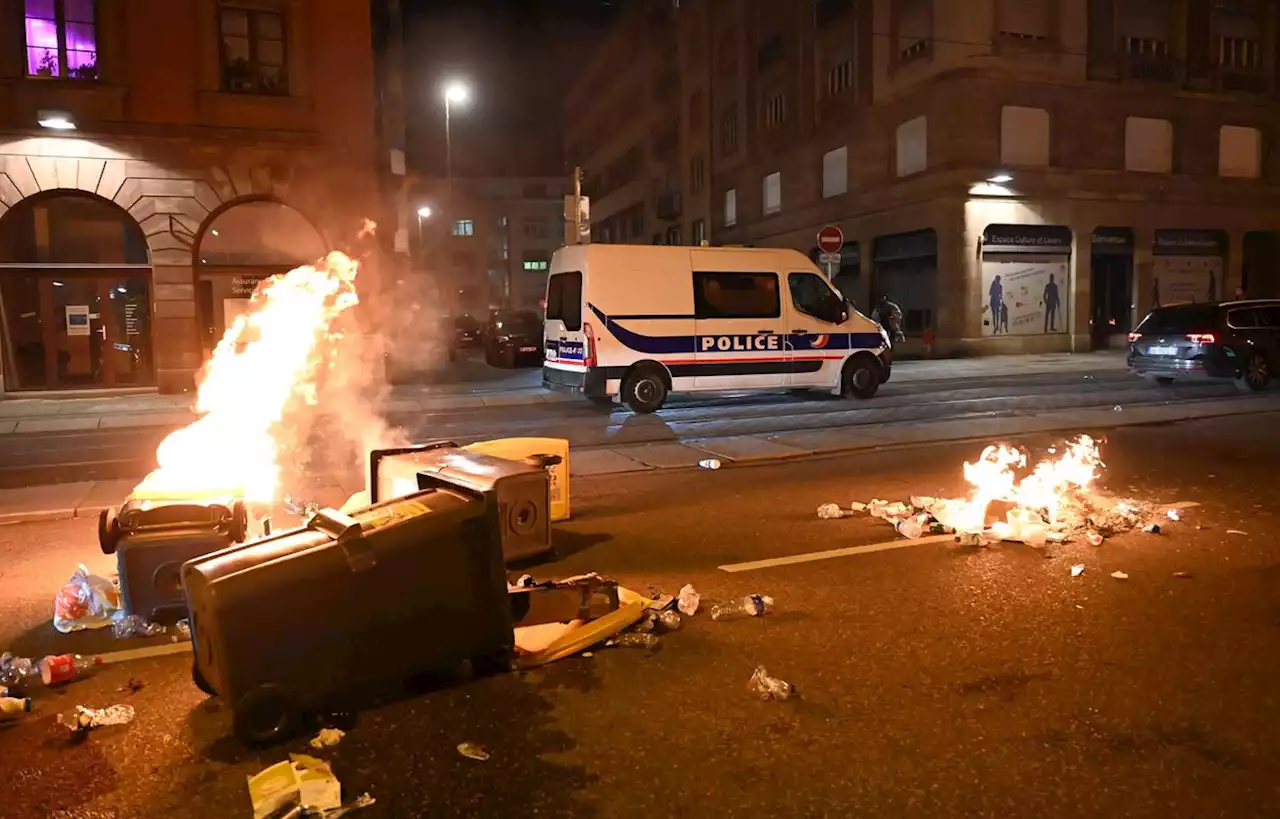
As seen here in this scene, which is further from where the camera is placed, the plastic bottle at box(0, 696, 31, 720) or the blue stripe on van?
the blue stripe on van

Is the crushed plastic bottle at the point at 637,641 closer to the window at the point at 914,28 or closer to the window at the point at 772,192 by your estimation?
the window at the point at 914,28

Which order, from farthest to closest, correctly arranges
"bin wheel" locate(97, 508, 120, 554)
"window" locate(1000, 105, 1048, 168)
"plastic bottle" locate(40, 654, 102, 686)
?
1. "window" locate(1000, 105, 1048, 168)
2. "bin wheel" locate(97, 508, 120, 554)
3. "plastic bottle" locate(40, 654, 102, 686)

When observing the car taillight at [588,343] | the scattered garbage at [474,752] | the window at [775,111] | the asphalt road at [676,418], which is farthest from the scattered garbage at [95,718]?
the window at [775,111]

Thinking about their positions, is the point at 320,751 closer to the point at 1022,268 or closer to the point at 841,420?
the point at 841,420

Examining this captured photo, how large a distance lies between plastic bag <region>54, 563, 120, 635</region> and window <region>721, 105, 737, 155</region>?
3976 centimetres

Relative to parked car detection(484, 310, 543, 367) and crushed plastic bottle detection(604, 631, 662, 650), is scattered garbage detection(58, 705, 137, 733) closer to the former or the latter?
crushed plastic bottle detection(604, 631, 662, 650)

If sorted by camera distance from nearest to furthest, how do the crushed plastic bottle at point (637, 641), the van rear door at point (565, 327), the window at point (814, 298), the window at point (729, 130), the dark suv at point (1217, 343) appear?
the crushed plastic bottle at point (637, 641) < the van rear door at point (565, 327) < the window at point (814, 298) < the dark suv at point (1217, 343) < the window at point (729, 130)

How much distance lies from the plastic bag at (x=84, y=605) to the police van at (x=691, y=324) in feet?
32.3

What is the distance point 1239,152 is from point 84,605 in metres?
34.4

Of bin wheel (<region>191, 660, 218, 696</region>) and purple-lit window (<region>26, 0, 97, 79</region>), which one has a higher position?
purple-lit window (<region>26, 0, 97, 79</region>)

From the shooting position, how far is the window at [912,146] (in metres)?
28.6

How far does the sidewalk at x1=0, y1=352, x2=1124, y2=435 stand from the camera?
51.8ft

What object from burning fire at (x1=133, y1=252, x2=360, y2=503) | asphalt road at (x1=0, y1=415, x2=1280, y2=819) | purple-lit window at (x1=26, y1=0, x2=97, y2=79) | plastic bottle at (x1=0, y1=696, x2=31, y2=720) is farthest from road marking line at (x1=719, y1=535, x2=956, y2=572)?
purple-lit window at (x1=26, y1=0, x2=97, y2=79)

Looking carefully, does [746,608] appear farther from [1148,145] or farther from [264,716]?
[1148,145]
